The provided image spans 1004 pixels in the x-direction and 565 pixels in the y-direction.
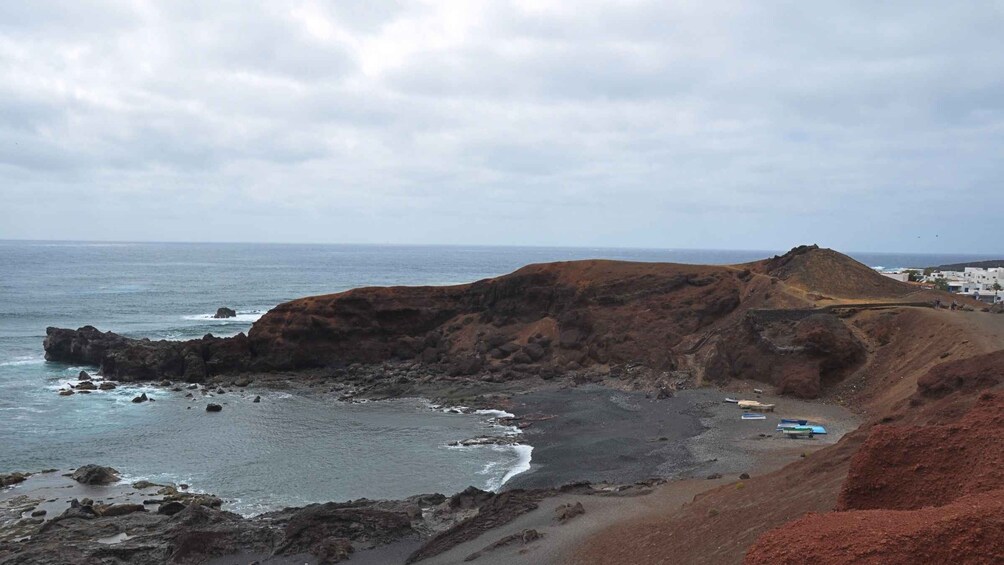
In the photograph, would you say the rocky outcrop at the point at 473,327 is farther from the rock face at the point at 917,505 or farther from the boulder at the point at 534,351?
the rock face at the point at 917,505

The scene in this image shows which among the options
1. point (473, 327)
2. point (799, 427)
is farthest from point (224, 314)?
point (799, 427)

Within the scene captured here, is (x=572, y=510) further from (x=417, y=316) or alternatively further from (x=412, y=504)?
(x=417, y=316)

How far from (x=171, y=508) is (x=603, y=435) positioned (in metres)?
19.8

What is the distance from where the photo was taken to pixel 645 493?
25.7m

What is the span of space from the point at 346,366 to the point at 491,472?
27.5 m

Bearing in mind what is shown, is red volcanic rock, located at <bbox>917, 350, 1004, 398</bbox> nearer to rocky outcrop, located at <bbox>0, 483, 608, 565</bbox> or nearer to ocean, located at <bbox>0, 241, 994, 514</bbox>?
rocky outcrop, located at <bbox>0, 483, 608, 565</bbox>

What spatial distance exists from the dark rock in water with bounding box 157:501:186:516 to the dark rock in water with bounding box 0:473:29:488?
9374 millimetres

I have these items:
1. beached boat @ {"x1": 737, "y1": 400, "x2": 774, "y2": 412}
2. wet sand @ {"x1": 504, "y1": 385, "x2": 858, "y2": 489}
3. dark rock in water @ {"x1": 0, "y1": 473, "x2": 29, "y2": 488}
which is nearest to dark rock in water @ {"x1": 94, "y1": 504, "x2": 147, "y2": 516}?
dark rock in water @ {"x1": 0, "y1": 473, "x2": 29, "y2": 488}

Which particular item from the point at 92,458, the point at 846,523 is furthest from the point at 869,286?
the point at 92,458

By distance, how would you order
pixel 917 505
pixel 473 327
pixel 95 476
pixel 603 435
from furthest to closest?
pixel 473 327 → pixel 603 435 → pixel 95 476 → pixel 917 505

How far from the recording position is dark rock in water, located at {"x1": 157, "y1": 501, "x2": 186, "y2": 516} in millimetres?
25734

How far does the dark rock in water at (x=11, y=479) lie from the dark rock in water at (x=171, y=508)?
30.8 feet

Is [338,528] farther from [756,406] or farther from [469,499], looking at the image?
[756,406]

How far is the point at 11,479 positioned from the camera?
3050 centimetres
